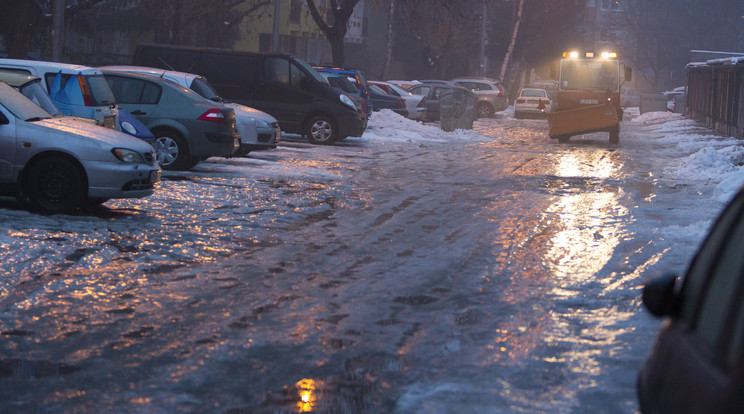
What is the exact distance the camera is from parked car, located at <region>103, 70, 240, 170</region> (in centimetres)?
1561

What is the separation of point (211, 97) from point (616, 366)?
1266 centimetres

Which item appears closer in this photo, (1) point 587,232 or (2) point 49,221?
(2) point 49,221

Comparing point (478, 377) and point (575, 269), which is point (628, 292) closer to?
point (575, 269)

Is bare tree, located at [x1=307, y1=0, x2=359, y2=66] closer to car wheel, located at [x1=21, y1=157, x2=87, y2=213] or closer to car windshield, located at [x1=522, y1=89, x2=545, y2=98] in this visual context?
car windshield, located at [x1=522, y1=89, x2=545, y2=98]

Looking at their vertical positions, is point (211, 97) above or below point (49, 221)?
above

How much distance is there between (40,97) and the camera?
1207 centimetres

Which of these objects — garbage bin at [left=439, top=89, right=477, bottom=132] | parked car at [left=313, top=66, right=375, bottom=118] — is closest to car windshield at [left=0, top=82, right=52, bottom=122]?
parked car at [left=313, top=66, right=375, bottom=118]

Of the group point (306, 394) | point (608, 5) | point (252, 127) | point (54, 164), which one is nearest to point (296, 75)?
point (252, 127)

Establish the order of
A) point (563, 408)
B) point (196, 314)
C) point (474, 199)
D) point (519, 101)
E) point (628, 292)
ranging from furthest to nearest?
point (519, 101), point (474, 199), point (628, 292), point (196, 314), point (563, 408)

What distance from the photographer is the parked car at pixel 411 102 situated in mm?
33750

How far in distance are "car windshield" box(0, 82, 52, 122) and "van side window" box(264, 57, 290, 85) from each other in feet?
35.7

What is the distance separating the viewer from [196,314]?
6844 mm

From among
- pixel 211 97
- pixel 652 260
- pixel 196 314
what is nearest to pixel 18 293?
pixel 196 314

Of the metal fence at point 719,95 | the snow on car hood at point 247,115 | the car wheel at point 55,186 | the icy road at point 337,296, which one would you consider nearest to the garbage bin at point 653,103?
the metal fence at point 719,95
